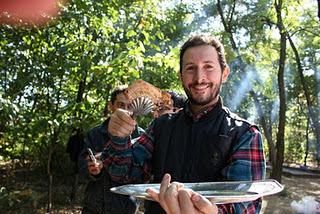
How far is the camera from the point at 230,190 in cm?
106

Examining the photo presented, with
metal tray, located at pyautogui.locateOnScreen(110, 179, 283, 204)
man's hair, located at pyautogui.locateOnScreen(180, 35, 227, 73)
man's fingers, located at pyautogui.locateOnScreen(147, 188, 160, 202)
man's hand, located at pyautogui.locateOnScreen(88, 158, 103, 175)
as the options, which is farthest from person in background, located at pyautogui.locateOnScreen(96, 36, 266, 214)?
man's hand, located at pyautogui.locateOnScreen(88, 158, 103, 175)

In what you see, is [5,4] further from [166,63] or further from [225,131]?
[225,131]

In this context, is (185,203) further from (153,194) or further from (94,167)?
(94,167)

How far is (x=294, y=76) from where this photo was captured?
23.6m

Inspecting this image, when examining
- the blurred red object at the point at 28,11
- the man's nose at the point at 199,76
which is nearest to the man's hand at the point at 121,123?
the man's nose at the point at 199,76

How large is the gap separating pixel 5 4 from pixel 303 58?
21.1 meters

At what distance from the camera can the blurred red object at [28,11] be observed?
11.5ft

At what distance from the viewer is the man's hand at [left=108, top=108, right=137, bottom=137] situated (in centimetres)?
144

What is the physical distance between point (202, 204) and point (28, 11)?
330 centimetres

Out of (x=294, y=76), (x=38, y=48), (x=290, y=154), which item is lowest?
(x=290, y=154)

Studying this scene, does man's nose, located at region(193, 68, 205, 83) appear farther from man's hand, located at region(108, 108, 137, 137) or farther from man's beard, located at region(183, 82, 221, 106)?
man's hand, located at region(108, 108, 137, 137)

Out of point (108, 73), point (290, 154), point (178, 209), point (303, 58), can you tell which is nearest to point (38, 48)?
point (108, 73)

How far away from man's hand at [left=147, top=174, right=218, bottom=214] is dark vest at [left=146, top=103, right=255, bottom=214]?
18.6 inches

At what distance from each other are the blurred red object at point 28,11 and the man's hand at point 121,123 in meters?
2.48
